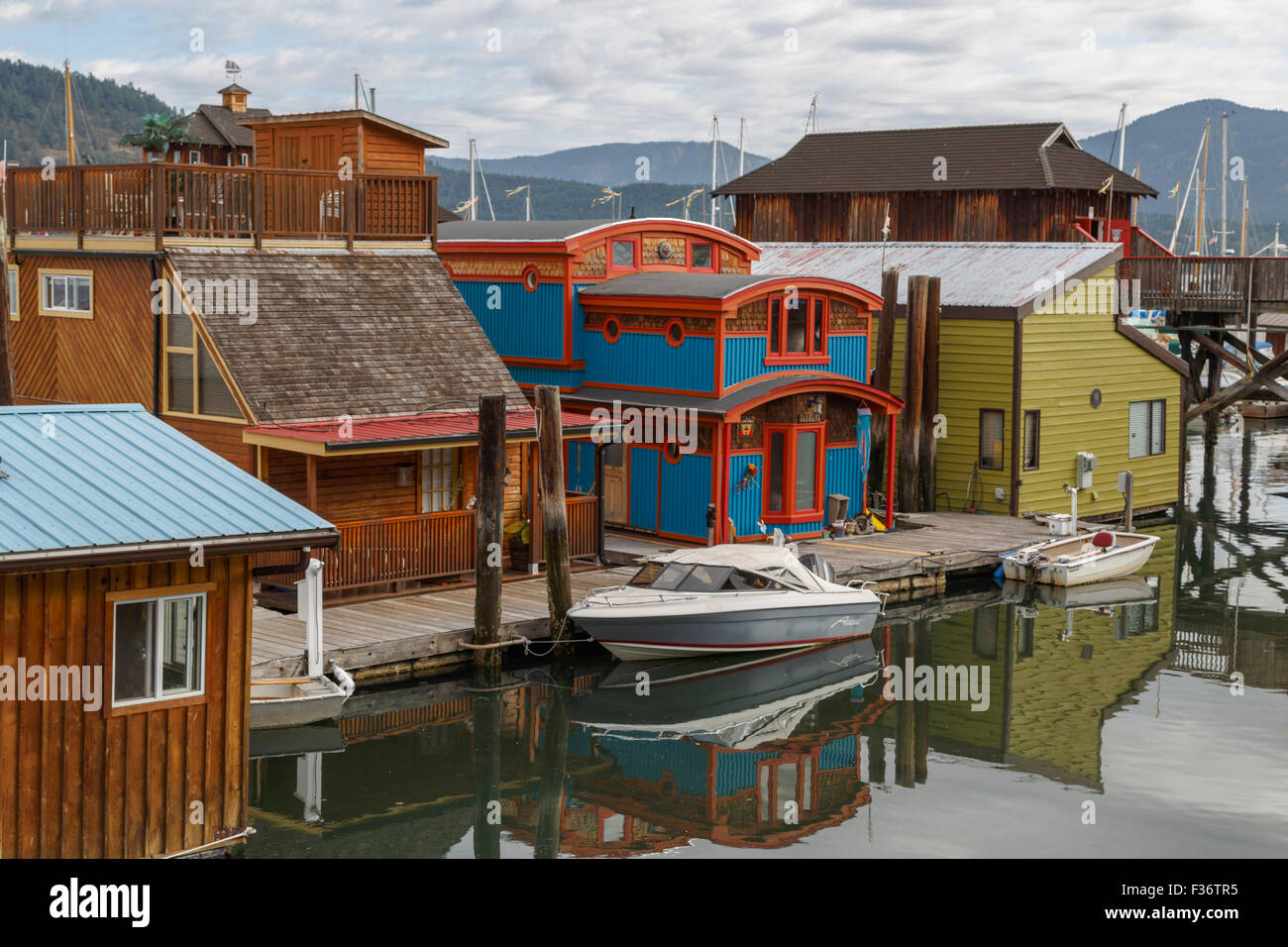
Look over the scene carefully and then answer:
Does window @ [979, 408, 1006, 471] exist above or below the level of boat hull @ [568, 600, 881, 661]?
above

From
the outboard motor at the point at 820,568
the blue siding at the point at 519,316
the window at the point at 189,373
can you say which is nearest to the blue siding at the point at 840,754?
the outboard motor at the point at 820,568

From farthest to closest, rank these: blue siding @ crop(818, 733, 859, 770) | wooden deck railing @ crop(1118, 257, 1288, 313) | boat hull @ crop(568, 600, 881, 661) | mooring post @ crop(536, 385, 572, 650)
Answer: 1. wooden deck railing @ crop(1118, 257, 1288, 313)
2. mooring post @ crop(536, 385, 572, 650)
3. boat hull @ crop(568, 600, 881, 661)
4. blue siding @ crop(818, 733, 859, 770)

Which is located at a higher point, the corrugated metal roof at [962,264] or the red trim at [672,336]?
the corrugated metal roof at [962,264]

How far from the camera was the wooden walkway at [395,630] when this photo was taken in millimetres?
22453

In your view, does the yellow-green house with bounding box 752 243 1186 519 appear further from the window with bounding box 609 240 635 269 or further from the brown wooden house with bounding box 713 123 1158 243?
the window with bounding box 609 240 635 269

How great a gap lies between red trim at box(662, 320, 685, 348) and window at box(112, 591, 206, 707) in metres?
18.8

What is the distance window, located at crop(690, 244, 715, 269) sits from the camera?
36.2 m

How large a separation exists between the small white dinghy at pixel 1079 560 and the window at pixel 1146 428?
7291 millimetres

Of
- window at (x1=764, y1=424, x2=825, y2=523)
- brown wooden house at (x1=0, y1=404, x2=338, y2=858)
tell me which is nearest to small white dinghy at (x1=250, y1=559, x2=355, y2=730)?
brown wooden house at (x1=0, y1=404, x2=338, y2=858)

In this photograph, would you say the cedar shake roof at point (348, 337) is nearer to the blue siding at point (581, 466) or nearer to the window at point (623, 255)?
the blue siding at point (581, 466)

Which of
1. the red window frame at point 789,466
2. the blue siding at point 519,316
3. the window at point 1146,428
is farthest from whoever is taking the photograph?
the window at point 1146,428
